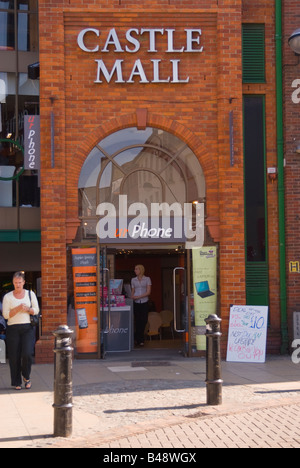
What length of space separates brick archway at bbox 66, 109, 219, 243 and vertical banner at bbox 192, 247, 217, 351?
0.40 metres

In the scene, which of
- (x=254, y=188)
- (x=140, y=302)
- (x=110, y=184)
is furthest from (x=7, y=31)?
(x=140, y=302)

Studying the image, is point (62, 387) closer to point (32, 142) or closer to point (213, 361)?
point (213, 361)

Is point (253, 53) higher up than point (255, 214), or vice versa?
point (253, 53)

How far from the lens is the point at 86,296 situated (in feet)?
44.6

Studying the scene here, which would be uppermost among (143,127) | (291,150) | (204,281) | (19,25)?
(19,25)

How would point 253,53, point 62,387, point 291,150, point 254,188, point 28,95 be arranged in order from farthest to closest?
point 28,95, point 253,53, point 254,188, point 291,150, point 62,387

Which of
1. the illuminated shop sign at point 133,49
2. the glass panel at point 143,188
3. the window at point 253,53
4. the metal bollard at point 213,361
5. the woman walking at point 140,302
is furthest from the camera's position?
the woman walking at point 140,302

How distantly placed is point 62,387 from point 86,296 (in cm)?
636

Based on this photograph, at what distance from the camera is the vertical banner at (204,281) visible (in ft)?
45.2

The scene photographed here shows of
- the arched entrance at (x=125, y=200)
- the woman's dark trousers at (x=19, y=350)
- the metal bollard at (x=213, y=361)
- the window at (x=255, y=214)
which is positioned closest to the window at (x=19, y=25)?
the arched entrance at (x=125, y=200)

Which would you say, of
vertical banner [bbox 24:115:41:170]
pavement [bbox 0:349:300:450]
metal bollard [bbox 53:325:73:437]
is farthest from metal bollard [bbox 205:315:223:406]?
vertical banner [bbox 24:115:41:170]

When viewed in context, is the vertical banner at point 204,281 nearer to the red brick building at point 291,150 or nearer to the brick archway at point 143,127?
the brick archway at point 143,127

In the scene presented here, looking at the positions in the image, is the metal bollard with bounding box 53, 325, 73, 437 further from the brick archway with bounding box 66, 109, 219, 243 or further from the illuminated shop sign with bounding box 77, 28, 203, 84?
the illuminated shop sign with bounding box 77, 28, 203, 84

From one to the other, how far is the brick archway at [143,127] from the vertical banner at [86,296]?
49 centimetres
